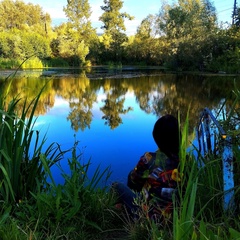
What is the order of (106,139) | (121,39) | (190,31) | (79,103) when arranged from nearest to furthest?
(106,139) < (79,103) < (190,31) < (121,39)

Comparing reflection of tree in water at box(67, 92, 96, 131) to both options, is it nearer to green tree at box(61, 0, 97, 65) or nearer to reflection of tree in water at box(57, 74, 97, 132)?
reflection of tree in water at box(57, 74, 97, 132)

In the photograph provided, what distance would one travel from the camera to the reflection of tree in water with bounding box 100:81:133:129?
27.3 feet

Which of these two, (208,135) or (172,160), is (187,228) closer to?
(172,160)

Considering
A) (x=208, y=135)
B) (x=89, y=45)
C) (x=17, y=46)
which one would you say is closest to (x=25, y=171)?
(x=208, y=135)

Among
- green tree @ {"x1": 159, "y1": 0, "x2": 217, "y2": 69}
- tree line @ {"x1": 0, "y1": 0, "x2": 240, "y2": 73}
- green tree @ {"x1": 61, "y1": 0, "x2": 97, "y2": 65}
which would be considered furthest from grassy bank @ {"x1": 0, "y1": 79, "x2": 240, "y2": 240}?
green tree @ {"x1": 61, "y1": 0, "x2": 97, "y2": 65}

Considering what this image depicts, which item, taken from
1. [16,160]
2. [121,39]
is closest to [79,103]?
[16,160]

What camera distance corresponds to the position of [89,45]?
4259cm

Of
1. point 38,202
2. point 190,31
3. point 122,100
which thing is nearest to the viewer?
point 38,202

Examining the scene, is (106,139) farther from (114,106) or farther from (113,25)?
(113,25)

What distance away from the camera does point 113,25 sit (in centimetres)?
4553

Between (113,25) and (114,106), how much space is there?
37.0 meters

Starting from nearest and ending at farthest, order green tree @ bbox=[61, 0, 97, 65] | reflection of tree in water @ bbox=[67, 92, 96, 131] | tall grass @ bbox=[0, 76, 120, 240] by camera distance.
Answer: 1. tall grass @ bbox=[0, 76, 120, 240]
2. reflection of tree in water @ bbox=[67, 92, 96, 131]
3. green tree @ bbox=[61, 0, 97, 65]

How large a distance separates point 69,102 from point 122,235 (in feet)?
32.1

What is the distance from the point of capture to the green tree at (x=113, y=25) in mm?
43156
